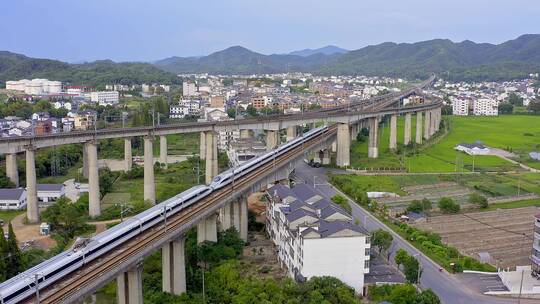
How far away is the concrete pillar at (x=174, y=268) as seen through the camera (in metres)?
22.5

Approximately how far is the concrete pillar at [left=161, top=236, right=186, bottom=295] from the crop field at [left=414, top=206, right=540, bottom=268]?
16888 mm

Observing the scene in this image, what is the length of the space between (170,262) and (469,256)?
17168 millimetres

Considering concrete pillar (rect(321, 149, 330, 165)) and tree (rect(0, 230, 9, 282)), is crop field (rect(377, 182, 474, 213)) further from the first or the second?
tree (rect(0, 230, 9, 282))

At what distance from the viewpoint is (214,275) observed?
24.0m

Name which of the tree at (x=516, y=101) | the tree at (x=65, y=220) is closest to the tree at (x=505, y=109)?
the tree at (x=516, y=101)

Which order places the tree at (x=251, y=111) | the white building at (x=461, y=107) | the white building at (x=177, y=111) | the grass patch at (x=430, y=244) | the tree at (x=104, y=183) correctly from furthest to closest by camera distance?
the white building at (x=461, y=107) < the white building at (x=177, y=111) < the tree at (x=251, y=111) < the tree at (x=104, y=183) < the grass patch at (x=430, y=244)

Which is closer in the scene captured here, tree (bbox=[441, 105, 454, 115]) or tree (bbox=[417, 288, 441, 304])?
tree (bbox=[417, 288, 441, 304])

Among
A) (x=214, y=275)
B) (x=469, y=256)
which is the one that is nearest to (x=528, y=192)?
(x=469, y=256)

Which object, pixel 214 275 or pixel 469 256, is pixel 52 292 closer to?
pixel 214 275

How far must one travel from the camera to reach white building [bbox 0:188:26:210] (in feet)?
129

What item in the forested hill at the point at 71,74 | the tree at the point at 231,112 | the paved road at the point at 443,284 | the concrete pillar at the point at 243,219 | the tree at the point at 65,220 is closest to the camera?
the paved road at the point at 443,284

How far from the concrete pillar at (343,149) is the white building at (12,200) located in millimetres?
30796

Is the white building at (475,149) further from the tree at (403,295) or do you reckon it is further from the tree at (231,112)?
the tree at (403,295)

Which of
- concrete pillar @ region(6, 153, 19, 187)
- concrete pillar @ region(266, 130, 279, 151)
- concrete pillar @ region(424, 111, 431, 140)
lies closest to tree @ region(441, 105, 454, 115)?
concrete pillar @ region(424, 111, 431, 140)
